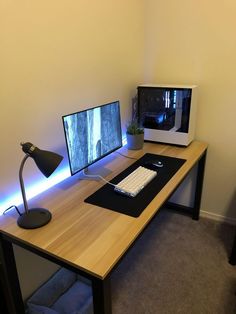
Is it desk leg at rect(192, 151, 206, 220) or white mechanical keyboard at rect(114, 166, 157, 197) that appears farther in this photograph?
desk leg at rect(192, 151, 206, 220)

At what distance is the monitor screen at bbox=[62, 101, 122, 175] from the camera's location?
1397 mm

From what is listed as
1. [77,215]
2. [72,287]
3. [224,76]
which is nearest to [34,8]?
[77,215]

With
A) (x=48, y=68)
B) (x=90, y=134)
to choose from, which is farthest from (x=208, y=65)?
(x=48, y=68)

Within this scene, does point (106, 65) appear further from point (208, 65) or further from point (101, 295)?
point (101, 295)

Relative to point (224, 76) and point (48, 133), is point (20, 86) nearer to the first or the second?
point (48, 133)

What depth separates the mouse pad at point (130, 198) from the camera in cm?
133

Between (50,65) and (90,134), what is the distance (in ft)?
1.45

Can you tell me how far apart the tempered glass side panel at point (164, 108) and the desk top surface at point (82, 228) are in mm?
664

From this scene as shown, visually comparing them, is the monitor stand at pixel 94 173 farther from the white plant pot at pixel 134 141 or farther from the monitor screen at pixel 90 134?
the white plant pot at pixel 134 141

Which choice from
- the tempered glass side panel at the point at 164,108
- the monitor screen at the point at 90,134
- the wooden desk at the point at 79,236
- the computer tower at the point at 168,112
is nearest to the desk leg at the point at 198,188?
the computer tower at the point at 168,112

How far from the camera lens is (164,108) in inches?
85.4

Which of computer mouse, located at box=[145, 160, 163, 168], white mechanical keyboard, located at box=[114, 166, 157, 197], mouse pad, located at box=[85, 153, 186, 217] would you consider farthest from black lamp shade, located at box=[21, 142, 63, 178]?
computer mouse, located at box=[145, 160, 163, 168]

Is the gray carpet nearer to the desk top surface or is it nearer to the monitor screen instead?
the desk top surface

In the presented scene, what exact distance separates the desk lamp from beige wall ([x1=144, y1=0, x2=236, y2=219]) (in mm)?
1514
